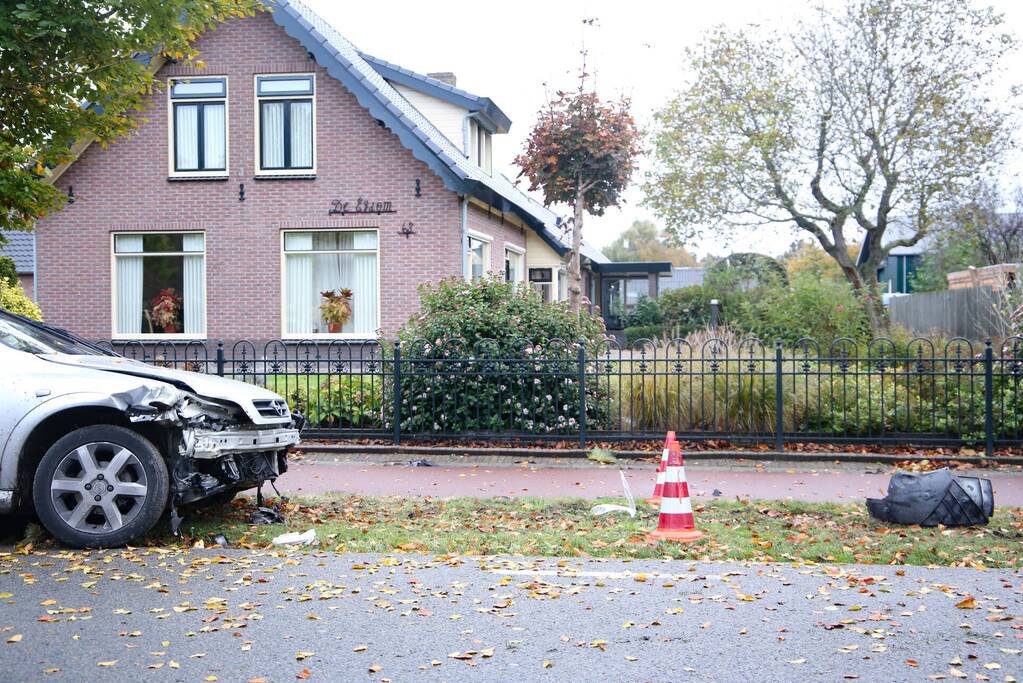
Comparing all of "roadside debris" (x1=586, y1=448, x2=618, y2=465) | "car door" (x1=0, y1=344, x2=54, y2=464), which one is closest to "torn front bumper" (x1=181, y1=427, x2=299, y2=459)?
"car door" (x1=0, y1=344, x2=54, y2=464)

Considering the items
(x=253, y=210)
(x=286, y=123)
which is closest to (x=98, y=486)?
(x=253, y=210)

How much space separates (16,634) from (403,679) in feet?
6.82

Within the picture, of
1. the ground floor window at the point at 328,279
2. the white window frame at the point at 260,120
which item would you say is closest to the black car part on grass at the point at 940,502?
the ground floor window at the point at 328,279

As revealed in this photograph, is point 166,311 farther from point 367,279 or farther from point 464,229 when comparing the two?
point 464,229

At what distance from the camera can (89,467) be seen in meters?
6.96

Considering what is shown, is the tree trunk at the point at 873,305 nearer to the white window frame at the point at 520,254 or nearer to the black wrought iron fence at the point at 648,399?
the white window frame at the point at 520,254

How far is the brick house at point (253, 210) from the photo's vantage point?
1870 cm

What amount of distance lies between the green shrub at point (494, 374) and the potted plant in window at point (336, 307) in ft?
19.9

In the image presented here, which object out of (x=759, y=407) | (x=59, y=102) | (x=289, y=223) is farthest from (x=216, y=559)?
(x=289, y=223)

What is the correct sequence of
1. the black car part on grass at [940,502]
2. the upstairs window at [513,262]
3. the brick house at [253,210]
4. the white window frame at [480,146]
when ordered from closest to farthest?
the black car part on grass at [940,502], the brick house at [253,210], the white window frame at [480,146], the upstairs window at [513,262]

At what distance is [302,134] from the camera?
62.5 feet

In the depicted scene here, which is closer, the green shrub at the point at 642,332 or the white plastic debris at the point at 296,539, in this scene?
the white plastic debris at the point at 296,539

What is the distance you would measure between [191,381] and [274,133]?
12627 mm

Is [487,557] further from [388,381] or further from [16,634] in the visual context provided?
[388,381]
